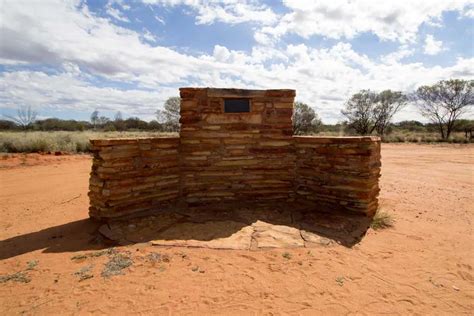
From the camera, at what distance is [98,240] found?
386 cm

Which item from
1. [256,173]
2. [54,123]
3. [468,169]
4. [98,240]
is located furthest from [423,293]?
[54,123]

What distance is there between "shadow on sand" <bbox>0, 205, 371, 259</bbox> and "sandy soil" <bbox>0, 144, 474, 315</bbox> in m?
0.04

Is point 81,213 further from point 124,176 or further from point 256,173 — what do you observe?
point 256,173

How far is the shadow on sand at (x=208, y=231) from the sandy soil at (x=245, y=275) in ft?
0.13

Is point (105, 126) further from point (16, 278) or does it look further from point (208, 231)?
point (16, 278)

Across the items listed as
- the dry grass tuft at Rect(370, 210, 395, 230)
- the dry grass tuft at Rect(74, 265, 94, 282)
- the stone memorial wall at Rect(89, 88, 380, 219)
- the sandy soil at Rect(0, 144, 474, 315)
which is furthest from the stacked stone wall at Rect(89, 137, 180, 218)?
the dry grass tuft at Rect(370, 210, 395, 230)

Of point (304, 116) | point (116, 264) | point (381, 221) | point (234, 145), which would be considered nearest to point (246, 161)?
point (234, 145)

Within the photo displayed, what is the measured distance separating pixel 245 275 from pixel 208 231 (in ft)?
3.79

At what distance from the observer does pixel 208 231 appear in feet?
13.7

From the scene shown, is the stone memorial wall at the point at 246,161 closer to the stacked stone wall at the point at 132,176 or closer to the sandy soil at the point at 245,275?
the stacked stone wall at the point at 132,176

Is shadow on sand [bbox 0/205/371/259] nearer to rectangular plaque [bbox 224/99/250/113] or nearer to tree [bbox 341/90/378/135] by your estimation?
rectangular plaque [bbox 224/99/250/113]

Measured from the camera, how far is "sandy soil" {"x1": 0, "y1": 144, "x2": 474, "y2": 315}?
269 cm

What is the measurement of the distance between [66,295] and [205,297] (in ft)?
4.13

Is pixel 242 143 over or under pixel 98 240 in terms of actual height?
over
